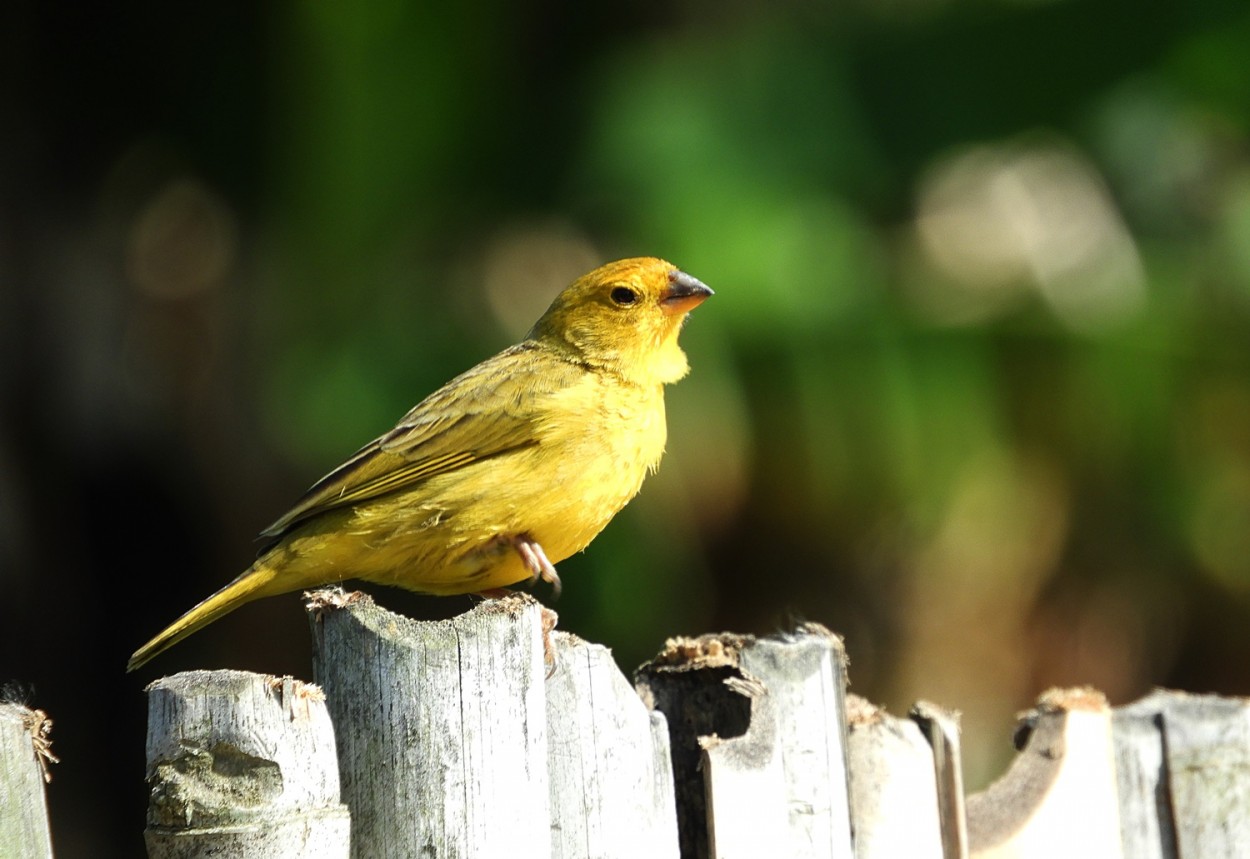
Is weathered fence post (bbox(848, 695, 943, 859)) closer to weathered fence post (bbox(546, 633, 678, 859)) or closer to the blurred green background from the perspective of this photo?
weathered fence post (bbox(546, 633, 678, 859))

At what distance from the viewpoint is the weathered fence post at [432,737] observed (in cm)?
270

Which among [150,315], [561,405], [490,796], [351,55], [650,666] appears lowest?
[490,796]

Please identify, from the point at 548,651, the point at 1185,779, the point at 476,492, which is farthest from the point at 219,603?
the point at 1185,779

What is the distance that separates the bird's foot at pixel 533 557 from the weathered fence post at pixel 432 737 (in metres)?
1.57

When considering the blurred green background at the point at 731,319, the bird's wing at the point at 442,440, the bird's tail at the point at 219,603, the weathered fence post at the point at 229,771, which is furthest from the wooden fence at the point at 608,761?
the blurred green background at the point at 731,319

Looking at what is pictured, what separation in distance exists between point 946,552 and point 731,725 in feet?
15.5

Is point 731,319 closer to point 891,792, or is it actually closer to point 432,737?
point 891,792

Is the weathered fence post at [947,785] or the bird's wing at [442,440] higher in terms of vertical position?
the bird's wing at [442,440]

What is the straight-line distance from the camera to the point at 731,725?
3266mm

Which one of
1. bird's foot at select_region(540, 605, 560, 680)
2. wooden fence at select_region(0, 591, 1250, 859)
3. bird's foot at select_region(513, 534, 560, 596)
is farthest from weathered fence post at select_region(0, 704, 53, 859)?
bird's foot at select_region(513, 534, 560, 596)

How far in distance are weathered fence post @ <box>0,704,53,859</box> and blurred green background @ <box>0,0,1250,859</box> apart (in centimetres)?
511

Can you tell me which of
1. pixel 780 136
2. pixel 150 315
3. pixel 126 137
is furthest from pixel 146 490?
pixel 780 136

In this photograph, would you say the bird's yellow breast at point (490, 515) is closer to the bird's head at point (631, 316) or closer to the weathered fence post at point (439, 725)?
the bird's head at point (631, 316)

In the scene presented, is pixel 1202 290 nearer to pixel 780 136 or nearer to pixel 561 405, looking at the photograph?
pixel 780 136
